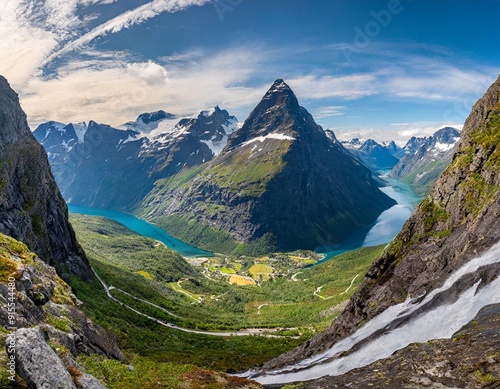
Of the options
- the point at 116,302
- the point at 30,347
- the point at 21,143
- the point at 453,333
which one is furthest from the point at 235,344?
the point at 21,143

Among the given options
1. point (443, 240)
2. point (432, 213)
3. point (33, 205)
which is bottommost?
point (33, 205)

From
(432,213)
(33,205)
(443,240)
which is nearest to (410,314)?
(443,240)

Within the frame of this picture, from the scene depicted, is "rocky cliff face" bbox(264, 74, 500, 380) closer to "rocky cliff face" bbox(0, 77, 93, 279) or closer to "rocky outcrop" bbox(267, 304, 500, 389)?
"rocky outcrop" bbox(267, 304, 500, 389)

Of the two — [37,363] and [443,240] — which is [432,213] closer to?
[443,240]

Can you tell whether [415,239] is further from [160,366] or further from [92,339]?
[92,339]

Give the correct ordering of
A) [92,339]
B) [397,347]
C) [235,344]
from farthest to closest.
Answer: [235,344] < [92,339] < [397,347]

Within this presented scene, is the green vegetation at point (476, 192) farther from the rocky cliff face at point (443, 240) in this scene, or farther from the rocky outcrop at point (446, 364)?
the rocky outcrop at point (446, 364)

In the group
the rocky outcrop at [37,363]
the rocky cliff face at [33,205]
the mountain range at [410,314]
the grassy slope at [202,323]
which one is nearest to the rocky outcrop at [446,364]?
the mountain range at [410,314]
